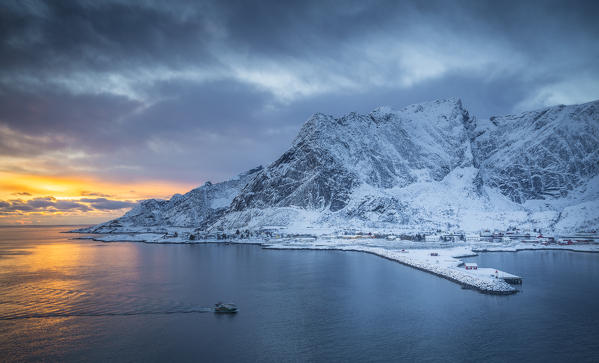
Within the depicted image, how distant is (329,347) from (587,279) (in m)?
68.1

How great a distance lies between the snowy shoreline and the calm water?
346 cm

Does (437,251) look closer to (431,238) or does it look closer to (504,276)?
(431,238)

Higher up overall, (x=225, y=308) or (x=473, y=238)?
(x=473, y=238)

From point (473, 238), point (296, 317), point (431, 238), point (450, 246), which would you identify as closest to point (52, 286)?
point (296, 317)

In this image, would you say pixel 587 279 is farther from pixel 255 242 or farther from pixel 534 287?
pixel 255 242

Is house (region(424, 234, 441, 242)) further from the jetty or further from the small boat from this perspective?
the small boat

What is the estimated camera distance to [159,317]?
2215 inches

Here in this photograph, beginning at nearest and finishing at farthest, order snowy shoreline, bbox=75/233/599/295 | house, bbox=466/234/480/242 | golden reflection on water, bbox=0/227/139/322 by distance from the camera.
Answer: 1. golden reflection on water, bbox=0/227/139/322
2. snowy shoreline, bbox=75/233/599/295
3. house, bbox=466/234/480/242

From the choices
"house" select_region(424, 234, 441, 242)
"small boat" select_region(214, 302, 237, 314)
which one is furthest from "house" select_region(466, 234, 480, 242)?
"small boat" select_region(214, 302, 237, 314)

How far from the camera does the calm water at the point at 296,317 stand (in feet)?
143

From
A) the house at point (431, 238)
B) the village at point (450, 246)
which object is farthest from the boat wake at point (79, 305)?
the house at point (431, 238)

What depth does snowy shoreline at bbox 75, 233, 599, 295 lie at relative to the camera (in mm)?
75750

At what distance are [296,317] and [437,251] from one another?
87.0 m

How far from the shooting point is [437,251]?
5138 inches
